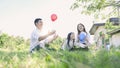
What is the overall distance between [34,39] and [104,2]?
19.4m

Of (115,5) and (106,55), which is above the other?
(115,5)

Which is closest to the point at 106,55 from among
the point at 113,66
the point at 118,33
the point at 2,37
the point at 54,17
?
the point at 113,66

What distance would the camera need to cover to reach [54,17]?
318 centimetres

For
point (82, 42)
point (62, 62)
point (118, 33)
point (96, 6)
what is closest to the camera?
point (62, 62)

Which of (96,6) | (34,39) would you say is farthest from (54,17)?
(96,6)

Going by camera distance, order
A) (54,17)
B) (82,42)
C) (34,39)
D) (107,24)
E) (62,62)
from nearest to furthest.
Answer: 1. (62,62)
2. (54,17)
3. (34,39)
4. (82,42)
5. (107,24)

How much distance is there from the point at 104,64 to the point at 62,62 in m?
0.16

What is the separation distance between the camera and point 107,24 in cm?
2891

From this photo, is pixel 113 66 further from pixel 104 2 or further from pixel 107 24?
pixel 107 24

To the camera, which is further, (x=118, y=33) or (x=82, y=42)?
(x=118, y=33)

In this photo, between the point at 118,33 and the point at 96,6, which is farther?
the point at 118,33

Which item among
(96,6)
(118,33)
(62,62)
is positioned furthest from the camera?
(118,33)

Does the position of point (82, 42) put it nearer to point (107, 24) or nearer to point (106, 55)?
point (106, 55)

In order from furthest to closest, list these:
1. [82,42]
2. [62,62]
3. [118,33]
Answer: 1. [118,33]
2. [82,42]
3. [62,62]
